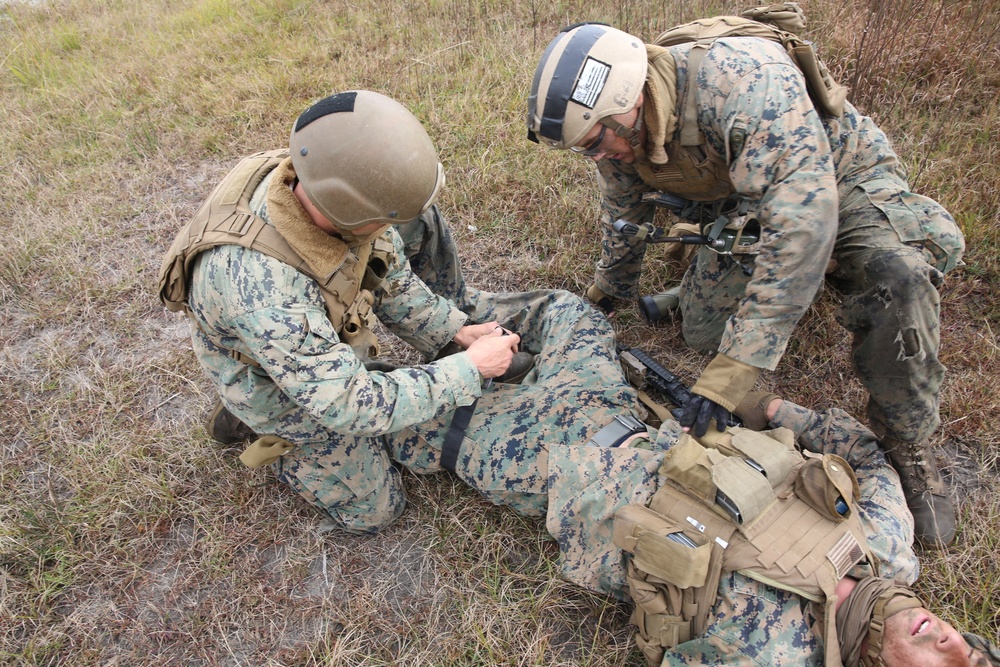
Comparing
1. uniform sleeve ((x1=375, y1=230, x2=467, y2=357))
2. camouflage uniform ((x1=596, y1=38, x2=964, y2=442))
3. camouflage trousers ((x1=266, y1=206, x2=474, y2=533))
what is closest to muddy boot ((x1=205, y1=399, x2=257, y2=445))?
camouflage trousers ((x1=266, y1=206, x2=474, y2=533))

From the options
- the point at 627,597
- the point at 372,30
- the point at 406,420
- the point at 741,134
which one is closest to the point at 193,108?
the point at 372,30

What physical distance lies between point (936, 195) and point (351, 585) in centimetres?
404

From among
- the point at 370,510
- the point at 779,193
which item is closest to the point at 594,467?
the point at 370,510

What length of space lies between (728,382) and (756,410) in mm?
538

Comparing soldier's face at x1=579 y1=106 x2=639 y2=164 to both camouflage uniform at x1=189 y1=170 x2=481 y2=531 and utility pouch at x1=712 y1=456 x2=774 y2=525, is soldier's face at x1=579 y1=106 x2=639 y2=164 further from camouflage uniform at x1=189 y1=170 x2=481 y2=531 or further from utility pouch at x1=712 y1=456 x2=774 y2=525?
utility pouch at x1=712 y1=456 x2=774 y2=525

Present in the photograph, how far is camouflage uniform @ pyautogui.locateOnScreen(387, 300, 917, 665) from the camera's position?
2.27 m

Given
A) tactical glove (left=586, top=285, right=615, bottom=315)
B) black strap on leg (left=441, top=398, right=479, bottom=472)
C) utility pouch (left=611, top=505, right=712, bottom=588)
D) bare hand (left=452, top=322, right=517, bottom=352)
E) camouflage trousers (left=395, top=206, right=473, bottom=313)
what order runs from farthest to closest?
1. tactical glove (left=586, top=285, right=615, bottom=315)
2. camouflage trousers (left=395, top=206, right=473, bottom=313)
3. bare hand (left=452, top=322, right=517, bottom=352)
4. black strap on leg (left=441, top=398, right=479, bottom=472)
5. utility pouch (left=611, top=505, right=712, bottom=588)

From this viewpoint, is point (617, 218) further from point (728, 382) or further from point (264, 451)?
point (264, 451)

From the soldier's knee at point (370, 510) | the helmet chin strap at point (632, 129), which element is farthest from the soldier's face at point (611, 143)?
the soldier's knee at point (370, 510)

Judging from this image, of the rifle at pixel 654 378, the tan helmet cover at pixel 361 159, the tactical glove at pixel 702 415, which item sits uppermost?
the tan helmet cover at pixel 361 159

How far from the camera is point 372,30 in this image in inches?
253

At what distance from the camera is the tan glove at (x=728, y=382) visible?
2.71m

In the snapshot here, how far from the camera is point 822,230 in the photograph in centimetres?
254

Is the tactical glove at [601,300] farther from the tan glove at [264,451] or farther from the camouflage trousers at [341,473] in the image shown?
the tan glove at [264,451]
